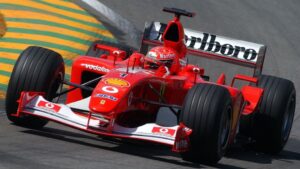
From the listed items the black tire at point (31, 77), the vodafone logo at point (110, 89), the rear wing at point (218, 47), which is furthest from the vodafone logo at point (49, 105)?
the rear wing at point (218, 47)

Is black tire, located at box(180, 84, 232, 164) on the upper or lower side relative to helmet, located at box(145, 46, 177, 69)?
lower

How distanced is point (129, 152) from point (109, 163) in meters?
1.21

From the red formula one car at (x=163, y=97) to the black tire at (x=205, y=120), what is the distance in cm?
1

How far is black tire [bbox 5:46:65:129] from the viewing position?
36.6ft

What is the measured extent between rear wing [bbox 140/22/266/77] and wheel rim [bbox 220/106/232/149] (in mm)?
2247

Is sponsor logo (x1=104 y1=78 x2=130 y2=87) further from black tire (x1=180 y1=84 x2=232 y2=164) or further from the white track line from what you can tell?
the white track line

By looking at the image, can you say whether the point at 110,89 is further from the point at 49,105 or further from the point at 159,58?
the point at 159,58

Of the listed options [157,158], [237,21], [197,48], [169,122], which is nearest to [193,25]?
[237,21]

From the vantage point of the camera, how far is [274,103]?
12.8m

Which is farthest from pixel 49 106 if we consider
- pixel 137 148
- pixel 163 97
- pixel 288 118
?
pixel 288 118

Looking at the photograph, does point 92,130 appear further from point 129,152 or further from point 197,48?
point 197,48

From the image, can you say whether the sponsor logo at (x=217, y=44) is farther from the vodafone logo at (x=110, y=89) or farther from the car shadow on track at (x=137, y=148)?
the vodafone logo at (x=110, y=89)

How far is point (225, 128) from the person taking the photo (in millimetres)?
11188

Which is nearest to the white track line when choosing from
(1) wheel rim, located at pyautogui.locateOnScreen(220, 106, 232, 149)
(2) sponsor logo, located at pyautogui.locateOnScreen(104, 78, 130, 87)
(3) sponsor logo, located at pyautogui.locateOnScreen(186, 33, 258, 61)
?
(3) sponsor logo, located at pyautogui.locateOnScreen(186, 33, 258, 61)
